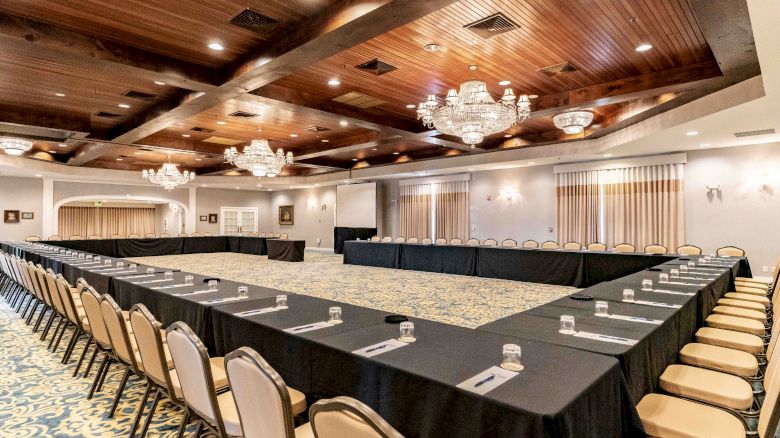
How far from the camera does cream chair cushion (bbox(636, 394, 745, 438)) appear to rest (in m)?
1.85

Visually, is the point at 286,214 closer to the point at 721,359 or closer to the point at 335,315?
the point at 335,315

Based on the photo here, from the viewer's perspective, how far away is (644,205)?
10445mm

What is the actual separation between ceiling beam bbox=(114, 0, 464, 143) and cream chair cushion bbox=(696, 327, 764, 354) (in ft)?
11.0

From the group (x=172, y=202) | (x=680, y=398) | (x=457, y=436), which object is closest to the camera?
(x=457, y=436)

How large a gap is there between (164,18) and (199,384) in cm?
365

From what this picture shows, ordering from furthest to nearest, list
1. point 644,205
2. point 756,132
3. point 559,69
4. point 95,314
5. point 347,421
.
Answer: point 644,205, point 756,132, point 559,69, point 95,314, point 347,421

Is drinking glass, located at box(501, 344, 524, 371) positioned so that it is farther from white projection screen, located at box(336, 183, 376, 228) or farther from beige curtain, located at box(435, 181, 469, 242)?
white projection screen, located at box(336, 183, 376, 228)

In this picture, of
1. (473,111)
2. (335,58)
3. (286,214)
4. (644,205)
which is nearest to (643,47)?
(473,111)

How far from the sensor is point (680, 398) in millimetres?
2254

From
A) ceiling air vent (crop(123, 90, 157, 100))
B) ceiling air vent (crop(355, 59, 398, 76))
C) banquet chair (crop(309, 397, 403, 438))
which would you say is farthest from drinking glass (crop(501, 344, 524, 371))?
ceiling air vent (crop(123, 90, 157, 100))

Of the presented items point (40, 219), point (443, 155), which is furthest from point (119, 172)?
point (443, 155)

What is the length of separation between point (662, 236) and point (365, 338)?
411 inches

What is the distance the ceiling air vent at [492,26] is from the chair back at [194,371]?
3.74 metres

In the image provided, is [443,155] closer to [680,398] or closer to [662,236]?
[662,236]
